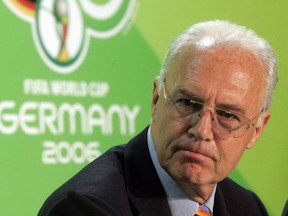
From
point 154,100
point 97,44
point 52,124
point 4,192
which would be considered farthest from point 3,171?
point 154,100

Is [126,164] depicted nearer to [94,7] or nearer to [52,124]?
[52,124]

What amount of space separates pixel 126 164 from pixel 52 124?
2.86 feet

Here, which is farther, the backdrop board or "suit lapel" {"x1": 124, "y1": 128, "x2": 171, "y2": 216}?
the backdrop board

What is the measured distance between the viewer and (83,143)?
2.53m

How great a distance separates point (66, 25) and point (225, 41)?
103cm

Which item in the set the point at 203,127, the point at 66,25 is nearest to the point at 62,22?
the point at 66,25

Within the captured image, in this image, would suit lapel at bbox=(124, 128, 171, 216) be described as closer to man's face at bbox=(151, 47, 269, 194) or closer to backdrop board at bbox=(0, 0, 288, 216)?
man's face at bbox=(151, 47, 269, 194)

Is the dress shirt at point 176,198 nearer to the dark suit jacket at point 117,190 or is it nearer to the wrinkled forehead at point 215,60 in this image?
the dark suit jacket at point 117,190

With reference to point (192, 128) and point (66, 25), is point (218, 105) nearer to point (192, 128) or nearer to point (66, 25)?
point (192, 128)

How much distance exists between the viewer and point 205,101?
1.55 meters

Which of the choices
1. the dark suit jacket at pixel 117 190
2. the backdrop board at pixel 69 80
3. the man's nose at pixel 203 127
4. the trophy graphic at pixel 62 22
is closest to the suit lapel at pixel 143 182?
the dark suit jacket at pixel 117 190

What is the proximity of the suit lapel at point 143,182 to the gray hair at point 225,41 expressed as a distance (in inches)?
6.4

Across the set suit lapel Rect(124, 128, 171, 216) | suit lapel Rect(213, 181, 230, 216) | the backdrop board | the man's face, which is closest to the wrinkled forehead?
the man's face

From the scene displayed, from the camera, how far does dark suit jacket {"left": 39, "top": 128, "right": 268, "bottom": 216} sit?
1386 mm
